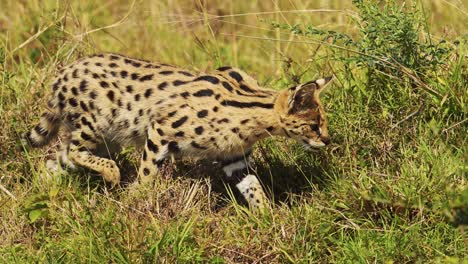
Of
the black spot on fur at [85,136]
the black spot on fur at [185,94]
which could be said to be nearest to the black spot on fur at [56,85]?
the black spot on fur at [85,136]

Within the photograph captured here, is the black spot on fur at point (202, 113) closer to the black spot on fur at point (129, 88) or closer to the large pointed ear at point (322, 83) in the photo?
the black spot on fur at point (129, 88)

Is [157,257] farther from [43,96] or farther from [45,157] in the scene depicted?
[43,96]

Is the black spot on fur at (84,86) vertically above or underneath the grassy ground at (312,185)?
above

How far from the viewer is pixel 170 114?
572 centimetres

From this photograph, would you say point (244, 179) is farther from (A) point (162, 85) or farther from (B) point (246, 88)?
(A) point (162, 85)

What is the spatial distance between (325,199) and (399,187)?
18.7 inches

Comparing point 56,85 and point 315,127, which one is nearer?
point 315,127

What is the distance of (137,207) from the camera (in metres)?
5.21

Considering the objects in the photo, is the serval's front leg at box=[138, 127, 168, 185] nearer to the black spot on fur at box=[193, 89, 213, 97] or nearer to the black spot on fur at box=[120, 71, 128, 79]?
the black spot on fur at box=[193, 89, 213, 97]

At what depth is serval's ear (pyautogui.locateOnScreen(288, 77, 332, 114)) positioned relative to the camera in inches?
217

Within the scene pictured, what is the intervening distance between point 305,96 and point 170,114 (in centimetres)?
84

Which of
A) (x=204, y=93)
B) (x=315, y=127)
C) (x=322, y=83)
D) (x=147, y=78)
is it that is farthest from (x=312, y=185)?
(x=147, y=78)

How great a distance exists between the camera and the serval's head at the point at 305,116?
560 centimetres

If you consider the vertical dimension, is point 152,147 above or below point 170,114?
below
